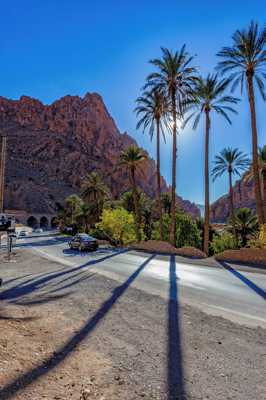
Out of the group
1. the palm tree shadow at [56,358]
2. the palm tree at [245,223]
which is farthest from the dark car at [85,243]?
the palm tree at [245,223]

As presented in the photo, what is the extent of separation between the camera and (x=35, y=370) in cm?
329

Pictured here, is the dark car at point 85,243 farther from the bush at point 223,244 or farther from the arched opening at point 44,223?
the arched opening at point 44,223

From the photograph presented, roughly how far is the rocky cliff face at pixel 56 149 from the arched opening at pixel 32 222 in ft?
13.3

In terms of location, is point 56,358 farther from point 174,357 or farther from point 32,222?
point 32,222

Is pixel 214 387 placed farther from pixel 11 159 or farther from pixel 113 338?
pixel 11 159

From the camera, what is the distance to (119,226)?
30484 mm

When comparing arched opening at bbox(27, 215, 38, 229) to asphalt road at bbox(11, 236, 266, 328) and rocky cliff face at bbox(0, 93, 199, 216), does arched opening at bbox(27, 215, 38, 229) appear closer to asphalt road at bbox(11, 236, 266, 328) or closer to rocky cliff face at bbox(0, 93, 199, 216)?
rocky cliff face at bbox(0, 93, 199, 216)

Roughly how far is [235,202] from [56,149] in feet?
312

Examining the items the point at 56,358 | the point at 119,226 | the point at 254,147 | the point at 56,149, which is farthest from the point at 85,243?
the point at 56,149

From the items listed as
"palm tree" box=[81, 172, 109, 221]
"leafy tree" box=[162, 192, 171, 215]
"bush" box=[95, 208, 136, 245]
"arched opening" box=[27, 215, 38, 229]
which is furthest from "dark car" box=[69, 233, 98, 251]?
"arched opening" box=[27, 215, 38, 229]

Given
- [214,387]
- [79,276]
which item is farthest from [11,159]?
[214,387]

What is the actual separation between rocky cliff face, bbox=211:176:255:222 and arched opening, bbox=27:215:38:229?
87.8m

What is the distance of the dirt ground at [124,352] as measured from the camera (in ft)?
9.68

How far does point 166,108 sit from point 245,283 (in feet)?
67.1
